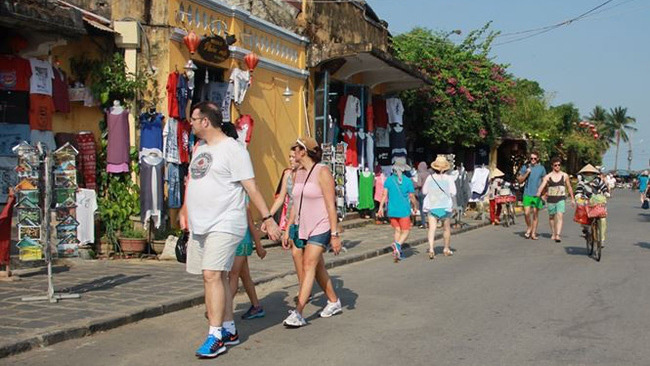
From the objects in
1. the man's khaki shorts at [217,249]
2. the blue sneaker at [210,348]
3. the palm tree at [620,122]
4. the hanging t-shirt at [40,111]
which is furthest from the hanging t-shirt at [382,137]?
the palm tree at [620,122]

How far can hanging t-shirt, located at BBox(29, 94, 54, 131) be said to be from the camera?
1173cm

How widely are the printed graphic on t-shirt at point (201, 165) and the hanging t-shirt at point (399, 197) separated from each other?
292 inches

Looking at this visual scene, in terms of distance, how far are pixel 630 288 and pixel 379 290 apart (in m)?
3.39

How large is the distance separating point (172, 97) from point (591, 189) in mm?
7628

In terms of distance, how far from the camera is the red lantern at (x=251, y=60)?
50.7 ft

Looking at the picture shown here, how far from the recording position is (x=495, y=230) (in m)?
21.3

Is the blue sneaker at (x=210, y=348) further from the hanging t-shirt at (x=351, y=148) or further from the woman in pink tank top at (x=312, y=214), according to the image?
the hanging t-shirt at (x=351, y=148)

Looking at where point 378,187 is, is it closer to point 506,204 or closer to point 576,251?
point 506,204

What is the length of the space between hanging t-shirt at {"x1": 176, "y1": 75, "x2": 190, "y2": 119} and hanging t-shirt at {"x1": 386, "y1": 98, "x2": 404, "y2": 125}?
10848 millimetres

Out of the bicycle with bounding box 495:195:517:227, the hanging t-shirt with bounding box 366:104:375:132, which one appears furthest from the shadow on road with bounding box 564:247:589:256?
the hanging t-shirt with bounding box 366:104:375:132

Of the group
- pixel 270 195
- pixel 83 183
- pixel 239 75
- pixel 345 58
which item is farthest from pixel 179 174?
pixel 345 58

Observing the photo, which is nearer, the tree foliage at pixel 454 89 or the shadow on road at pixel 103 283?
the shadow on road at pixel 103 283

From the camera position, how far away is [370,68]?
68.2 ft

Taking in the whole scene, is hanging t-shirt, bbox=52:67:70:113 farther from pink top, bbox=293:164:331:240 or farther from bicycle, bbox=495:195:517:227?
bicycle, bbox=495:195:517:227
